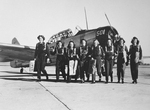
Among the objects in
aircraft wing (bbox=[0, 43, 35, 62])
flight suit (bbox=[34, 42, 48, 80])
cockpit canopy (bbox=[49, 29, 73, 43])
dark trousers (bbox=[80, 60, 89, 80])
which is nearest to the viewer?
dark trousers (bbox=[80, 60, 89, 80])

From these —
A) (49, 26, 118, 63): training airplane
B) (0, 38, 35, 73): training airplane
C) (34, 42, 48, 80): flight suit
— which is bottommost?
(34, 42, 48, 80): flight suit

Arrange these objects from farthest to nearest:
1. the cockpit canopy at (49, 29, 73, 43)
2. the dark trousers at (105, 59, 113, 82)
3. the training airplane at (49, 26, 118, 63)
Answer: the cockpit canopy at (49, 29, 73, 43)
the training airplane at (49, 26, 118, 63)
the dark trousers at (105, 59, 113, 82)

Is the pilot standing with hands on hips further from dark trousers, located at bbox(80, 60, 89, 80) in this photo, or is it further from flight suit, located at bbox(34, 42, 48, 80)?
dark trousers, located at bbox(80, 60, 89, 80)

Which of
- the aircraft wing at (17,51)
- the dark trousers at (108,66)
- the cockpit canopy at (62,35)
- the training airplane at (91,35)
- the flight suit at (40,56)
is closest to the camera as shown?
the dark trousers at (108,66)

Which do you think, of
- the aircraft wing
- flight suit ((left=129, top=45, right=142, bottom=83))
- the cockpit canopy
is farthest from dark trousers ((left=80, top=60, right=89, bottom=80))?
the aircraft wing

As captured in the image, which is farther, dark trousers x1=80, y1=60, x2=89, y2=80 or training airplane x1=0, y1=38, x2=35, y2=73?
training airplane x1=0, y1=38, x2=35, y2=73

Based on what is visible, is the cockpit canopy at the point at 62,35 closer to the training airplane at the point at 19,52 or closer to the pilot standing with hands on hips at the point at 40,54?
the training airplane at the point at 19,52

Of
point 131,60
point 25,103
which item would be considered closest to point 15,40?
point 131,60

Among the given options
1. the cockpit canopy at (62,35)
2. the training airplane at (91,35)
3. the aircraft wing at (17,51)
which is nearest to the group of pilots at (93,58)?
the training airplane at (91,35)

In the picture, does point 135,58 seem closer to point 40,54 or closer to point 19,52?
point 40,54

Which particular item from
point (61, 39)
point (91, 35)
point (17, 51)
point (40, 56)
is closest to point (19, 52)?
point (17, 51)

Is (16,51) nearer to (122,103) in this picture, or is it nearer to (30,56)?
(30,56)

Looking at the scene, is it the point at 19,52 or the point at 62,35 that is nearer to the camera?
the point at 62,35

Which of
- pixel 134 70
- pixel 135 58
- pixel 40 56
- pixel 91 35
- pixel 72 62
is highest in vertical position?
pixel 91 35
